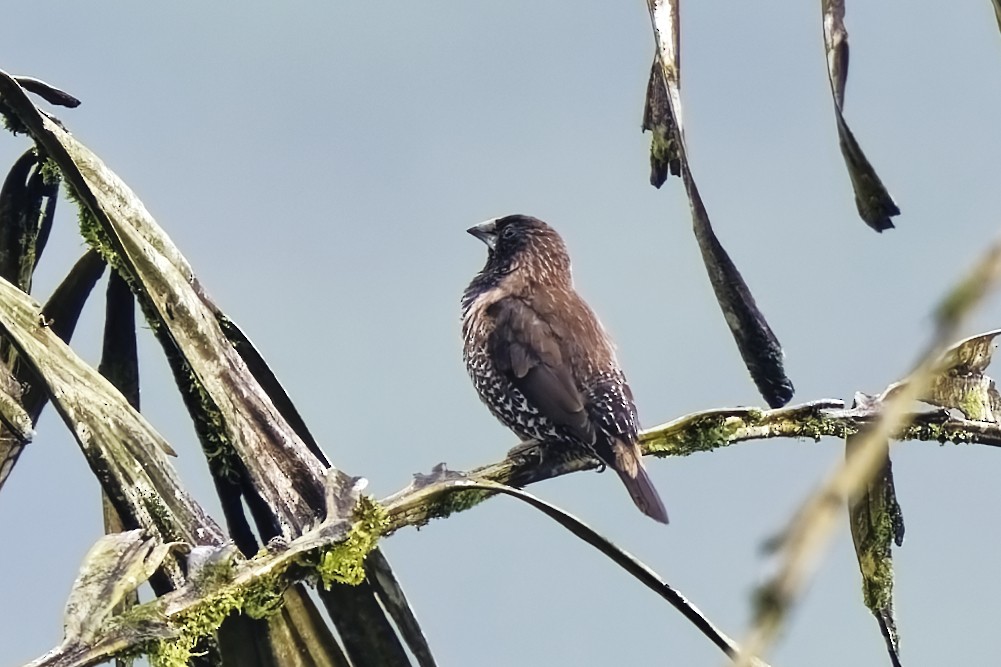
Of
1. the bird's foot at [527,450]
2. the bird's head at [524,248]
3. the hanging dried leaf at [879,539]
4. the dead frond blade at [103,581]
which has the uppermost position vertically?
the bird's head at [524,248]

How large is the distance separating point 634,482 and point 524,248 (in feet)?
6.57

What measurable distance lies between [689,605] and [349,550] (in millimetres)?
584

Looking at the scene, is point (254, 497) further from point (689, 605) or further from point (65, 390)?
point (689, 605)

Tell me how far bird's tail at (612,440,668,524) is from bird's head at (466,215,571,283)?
160cm

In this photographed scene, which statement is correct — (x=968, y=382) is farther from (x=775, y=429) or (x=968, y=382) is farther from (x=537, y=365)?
(x=537, y=365)

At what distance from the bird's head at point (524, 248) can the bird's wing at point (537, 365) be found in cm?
79

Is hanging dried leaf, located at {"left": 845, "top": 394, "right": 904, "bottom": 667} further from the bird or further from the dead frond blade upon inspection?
the bird

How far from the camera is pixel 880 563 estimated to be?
284 centimetres

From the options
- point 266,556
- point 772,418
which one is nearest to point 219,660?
point 266,556

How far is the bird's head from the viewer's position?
682 cm

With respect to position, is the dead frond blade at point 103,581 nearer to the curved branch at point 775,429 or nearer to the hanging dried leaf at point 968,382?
the curved branch at point 775,429

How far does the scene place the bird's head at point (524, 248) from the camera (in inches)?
269

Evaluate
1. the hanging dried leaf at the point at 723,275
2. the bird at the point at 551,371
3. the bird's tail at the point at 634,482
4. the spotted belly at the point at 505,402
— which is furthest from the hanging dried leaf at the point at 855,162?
the spotted belly at the point at 505,402

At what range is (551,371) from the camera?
18.5 ft
